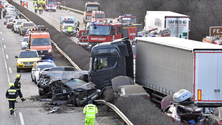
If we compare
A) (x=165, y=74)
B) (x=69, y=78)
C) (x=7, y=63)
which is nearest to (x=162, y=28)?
(x=7, y=63)

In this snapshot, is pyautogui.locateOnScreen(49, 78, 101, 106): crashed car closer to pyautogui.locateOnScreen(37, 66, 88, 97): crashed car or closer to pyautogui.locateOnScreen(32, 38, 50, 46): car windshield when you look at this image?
pyautogui.locateOnScreen(37, 66, 88, 97): crashed car

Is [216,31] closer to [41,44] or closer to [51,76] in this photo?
[51,76]

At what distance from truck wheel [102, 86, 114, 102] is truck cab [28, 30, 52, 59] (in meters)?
16.5

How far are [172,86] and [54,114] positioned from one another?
474cm

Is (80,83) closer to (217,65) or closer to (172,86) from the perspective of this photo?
(172,86)

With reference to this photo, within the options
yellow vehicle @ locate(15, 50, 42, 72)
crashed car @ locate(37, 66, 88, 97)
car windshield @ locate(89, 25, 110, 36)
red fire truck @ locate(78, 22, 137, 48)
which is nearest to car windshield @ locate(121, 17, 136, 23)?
red fire truck @ locate(78, 22, 137, 48)

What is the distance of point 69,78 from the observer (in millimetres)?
21141

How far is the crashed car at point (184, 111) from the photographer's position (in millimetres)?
12969

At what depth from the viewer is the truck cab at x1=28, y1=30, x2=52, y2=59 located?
3494 cm

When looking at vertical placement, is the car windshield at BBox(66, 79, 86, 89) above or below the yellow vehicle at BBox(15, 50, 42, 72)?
above

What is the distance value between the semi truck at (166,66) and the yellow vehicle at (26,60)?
39.2 feet

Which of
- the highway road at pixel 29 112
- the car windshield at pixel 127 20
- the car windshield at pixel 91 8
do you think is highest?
the car windshield at pixel 91 8

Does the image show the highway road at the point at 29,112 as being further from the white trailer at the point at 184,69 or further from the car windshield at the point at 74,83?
the white trailer at the point at 184,69

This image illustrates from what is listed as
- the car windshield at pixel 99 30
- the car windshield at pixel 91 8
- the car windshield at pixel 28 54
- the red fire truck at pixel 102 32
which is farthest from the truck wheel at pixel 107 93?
the car windshield at pixel 91 8
